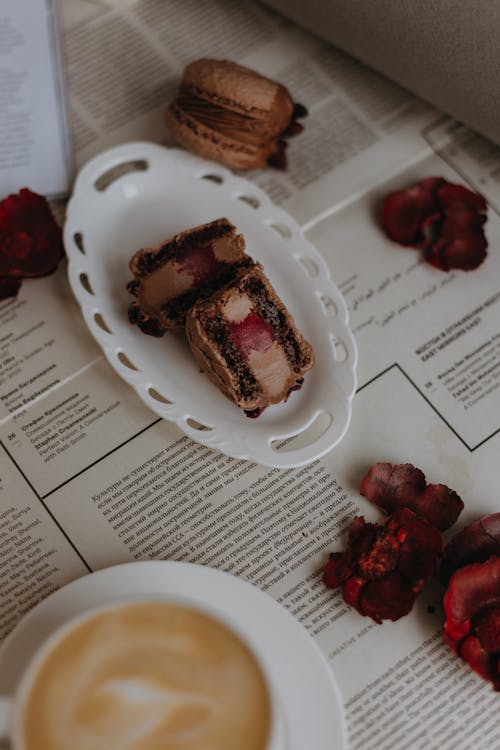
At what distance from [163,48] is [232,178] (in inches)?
8.0

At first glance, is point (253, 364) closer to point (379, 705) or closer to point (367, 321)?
point (367, 321)

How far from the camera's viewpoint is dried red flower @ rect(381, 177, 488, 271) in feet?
2.44

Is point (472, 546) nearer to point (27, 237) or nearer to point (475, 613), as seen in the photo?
point (475, 613)

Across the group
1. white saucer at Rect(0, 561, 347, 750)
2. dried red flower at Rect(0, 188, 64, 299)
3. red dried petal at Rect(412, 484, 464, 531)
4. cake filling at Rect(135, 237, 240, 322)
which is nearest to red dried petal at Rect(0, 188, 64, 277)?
dried red flower at Rect(0, 188, 64, 299)

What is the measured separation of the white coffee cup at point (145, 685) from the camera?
449 millimetres

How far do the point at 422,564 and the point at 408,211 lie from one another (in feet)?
1.12

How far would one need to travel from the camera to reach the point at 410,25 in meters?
0.71

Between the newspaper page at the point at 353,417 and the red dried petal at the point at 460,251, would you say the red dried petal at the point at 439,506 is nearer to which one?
the newspaper page at the point at 353,417

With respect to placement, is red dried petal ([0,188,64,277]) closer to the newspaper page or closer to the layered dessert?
the newspaper page

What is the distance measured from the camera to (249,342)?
624mm

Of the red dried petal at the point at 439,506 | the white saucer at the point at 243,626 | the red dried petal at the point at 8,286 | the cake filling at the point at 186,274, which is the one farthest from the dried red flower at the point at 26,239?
the red dried petal at the point at 439,506

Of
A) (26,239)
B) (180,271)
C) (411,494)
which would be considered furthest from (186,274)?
(411,494)

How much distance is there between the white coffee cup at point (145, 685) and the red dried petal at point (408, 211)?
432 millimetres

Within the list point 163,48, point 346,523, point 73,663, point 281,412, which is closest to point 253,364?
point 281,412
